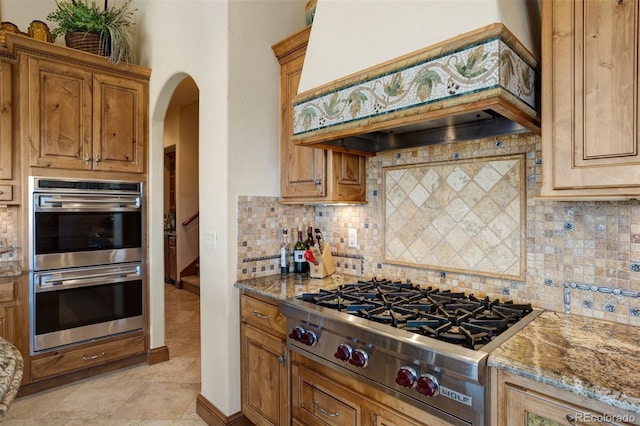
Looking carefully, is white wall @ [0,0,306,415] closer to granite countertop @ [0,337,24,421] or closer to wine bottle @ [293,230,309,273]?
wine bottle @ [293,230,309,273]

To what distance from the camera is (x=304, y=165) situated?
222 centimetres

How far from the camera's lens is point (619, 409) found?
0.89 metres

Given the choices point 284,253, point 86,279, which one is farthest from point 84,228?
point 284,253

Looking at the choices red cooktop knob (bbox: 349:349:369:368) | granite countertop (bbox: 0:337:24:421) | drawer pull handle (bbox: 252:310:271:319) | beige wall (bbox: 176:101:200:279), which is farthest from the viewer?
beige wall (bbox: 176:101:200:279)

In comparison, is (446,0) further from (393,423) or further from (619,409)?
(393,423)

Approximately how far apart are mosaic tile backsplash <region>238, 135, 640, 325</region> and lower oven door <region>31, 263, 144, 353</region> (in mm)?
1472

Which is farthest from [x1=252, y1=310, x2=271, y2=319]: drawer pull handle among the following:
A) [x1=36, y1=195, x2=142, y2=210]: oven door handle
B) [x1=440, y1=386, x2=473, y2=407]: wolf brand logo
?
[x1=36, y1=195, x2=142, y2=210]: oven door handle

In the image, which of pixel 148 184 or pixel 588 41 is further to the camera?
pixel 148 184

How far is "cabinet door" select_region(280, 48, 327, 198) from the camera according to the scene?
2.12m

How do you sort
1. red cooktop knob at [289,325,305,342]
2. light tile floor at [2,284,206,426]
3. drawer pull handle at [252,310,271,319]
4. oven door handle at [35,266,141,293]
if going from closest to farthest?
red cooktop knob at [289,325,305,342] < drawer pull handle at [252,310,271,319] < light tile floor at [2,284,206,426] < oven door handle at [35,266,141,293]

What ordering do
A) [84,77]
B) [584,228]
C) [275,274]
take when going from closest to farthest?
[584,228] < [275,274] < [84,77]

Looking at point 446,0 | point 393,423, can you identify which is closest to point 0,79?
point 446,0

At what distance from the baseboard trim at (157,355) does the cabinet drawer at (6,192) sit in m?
1.66

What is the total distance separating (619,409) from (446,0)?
4.43 ft
